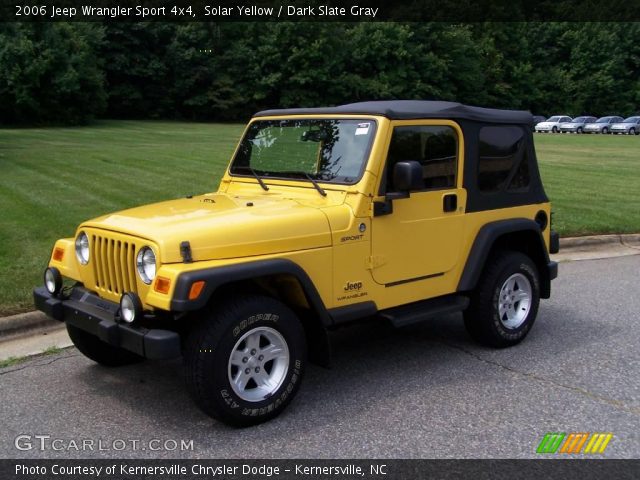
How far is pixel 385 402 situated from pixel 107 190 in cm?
995

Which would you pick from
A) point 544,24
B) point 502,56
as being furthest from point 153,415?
point 544,24

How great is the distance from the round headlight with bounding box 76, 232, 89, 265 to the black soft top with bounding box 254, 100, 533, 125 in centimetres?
179

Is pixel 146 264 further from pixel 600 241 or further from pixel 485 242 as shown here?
pixel 600 241

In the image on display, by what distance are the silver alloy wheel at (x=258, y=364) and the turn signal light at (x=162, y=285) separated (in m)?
0.52

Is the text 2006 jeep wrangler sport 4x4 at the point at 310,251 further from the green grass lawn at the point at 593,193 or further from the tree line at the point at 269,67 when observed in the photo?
the tree line at the point at 269,67

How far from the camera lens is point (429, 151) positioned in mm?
5070

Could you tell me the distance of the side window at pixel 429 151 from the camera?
4812 mm

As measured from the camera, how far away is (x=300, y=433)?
404 centimetres

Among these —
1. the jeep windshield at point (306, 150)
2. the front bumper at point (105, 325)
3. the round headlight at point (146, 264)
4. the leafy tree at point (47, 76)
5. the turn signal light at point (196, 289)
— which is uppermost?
the leafy tree at point (47, 76)

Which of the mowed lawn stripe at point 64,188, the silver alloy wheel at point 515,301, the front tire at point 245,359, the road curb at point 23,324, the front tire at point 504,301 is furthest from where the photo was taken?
the mowed lawn stripe at point 64,188

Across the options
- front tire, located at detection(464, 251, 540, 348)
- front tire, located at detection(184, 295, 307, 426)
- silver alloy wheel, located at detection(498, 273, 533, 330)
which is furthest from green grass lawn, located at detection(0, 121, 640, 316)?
silver alloy wheel, located at detection(498, 273, 533, 330)

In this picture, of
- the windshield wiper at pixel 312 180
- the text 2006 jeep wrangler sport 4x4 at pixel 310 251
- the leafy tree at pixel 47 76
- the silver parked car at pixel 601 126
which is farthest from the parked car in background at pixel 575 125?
the windshield wiper at pixel 312 180

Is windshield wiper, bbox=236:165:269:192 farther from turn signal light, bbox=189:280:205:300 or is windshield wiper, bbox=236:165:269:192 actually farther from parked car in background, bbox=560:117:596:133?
parked car in background, bbox=560:117:596:133

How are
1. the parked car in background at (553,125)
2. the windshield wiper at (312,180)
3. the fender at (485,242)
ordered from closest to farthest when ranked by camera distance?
the windshield wiper at (312,180), the fender at (485,242), the parked car in background at (553,125)
